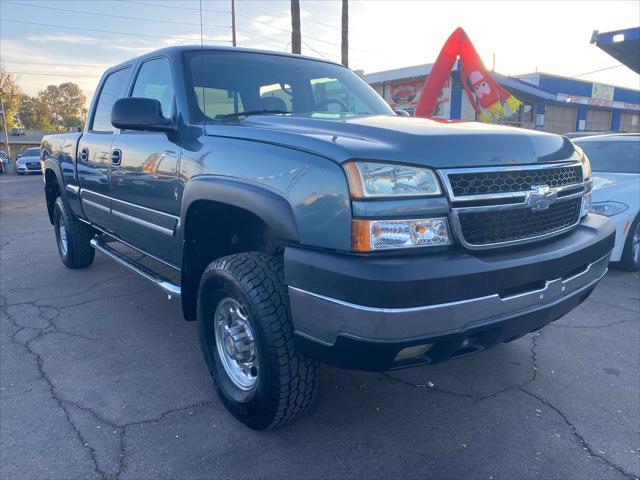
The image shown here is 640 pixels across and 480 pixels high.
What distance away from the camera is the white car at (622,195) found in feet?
18.4

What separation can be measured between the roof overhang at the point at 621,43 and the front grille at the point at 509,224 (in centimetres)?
1266

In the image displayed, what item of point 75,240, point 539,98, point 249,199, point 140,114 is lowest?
point 75,240

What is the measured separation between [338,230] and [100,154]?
118 inches

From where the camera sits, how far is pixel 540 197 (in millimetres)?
2355

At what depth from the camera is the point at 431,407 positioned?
298 cm

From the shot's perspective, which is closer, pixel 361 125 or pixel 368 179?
pixel 368 179

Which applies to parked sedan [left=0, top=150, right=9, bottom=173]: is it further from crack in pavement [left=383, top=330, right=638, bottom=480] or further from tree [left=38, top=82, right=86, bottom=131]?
tree [left=38, top=82, right=86, bottom=131]

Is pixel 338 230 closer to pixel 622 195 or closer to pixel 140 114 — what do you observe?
pixel 140 114

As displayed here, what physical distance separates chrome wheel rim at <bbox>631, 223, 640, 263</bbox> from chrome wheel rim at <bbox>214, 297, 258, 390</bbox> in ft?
15.8

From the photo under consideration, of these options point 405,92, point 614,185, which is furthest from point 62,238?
point 405,92

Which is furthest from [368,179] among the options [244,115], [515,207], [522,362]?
[522,362]

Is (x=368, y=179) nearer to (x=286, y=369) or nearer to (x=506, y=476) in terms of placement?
(x=286, y=369)

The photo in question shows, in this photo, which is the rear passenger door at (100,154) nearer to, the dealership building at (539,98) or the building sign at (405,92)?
the dealership building at (539,98)

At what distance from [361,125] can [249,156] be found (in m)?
0.55
